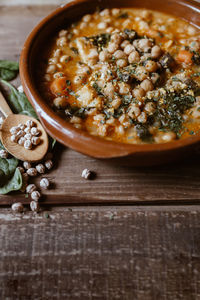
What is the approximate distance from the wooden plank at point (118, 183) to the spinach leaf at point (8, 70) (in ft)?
3.06

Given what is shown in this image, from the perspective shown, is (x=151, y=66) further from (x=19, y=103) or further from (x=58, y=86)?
(x=19, y=103)

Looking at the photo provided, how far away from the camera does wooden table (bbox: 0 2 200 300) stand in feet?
7.06

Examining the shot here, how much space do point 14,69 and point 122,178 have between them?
1489 mm

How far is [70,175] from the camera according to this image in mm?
2531

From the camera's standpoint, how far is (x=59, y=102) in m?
2.48

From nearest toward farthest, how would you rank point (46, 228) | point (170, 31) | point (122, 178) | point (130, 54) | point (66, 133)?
A: 1. point (66, 133)
2. point (46, 228)
3. point (122, 178)
4. point (130, 54)
5. point (170, 31)

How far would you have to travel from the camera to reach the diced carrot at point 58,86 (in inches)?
102

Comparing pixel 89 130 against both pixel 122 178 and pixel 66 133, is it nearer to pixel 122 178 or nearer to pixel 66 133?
pixel 66 133

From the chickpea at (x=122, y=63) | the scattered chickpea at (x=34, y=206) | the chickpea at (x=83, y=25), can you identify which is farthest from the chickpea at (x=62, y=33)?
the scattered chickpea at (x=34, y=206)

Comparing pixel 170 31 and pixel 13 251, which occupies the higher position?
pixel 170 31

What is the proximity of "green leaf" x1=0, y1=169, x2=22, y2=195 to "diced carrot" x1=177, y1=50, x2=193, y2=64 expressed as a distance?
1.63 m

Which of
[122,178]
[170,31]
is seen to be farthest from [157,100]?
[170,31]

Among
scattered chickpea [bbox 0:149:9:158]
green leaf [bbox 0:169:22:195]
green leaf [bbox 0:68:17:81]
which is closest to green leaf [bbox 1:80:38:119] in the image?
green leaf [bbox 0:68:17:81]

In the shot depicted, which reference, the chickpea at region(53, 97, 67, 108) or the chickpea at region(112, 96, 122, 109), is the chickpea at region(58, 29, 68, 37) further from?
the chickpea at region(112, 96, 122, 109)
